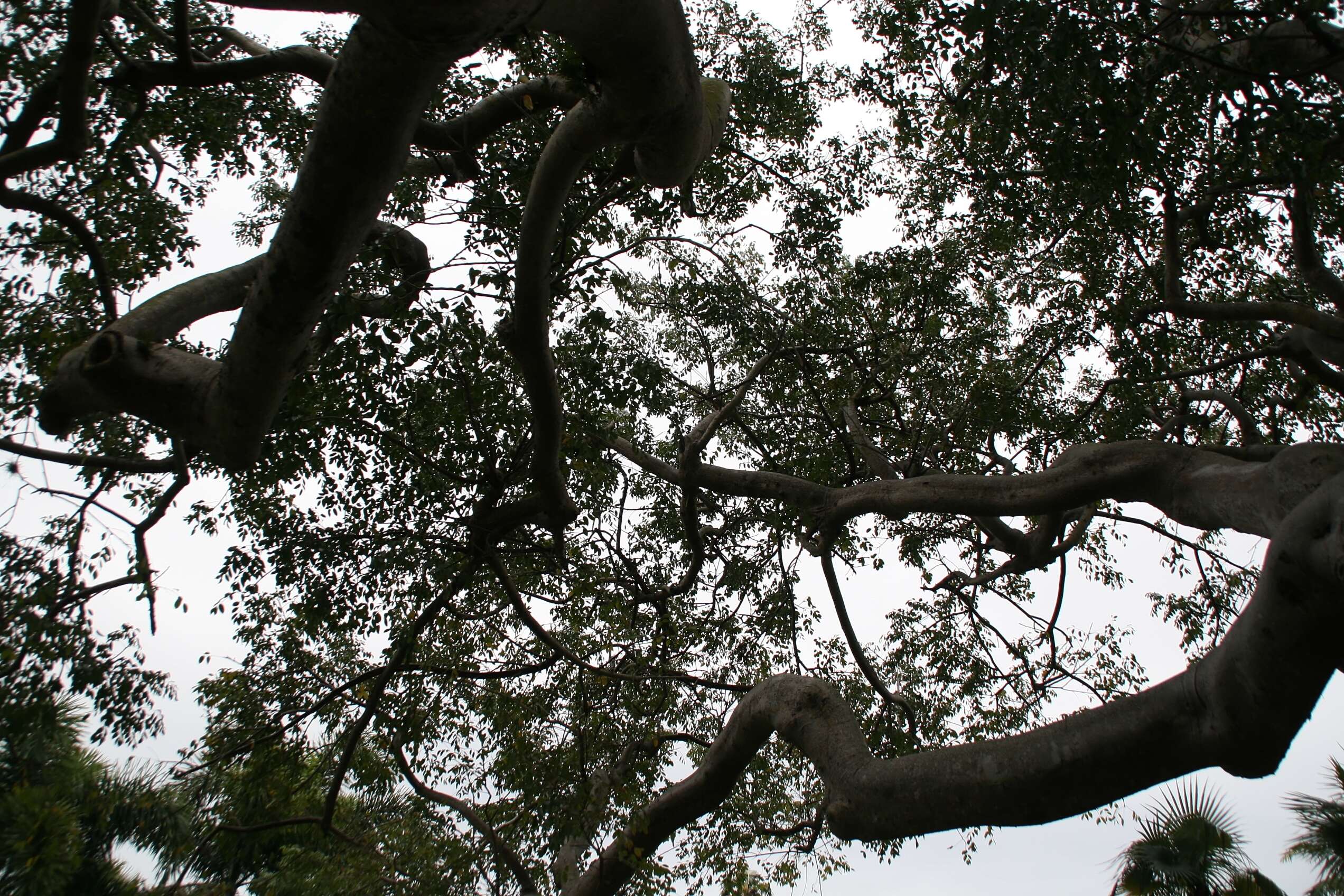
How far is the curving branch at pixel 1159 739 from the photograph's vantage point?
85.3 inches

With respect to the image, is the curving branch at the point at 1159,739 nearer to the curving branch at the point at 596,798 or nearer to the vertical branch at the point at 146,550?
the curving branch at the point at 596,798

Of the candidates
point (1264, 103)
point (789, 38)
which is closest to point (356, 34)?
point (1264, 103)

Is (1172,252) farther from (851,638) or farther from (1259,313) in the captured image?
(851,638)

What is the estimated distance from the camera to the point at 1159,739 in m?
2.41

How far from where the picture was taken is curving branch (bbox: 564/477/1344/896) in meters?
2.17

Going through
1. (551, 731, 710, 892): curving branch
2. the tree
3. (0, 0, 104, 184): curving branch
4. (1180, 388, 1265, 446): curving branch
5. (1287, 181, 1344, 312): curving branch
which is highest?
(1287, 181, 1344, 312): curving branch

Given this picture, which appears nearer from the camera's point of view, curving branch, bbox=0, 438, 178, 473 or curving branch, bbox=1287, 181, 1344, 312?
curving branch, bbox=0, 438, 178, 473

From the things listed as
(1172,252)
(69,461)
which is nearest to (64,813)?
(69,461)

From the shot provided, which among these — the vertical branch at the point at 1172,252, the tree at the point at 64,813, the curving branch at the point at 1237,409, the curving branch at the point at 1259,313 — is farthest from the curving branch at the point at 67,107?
the curving branch at the point at 1237,409

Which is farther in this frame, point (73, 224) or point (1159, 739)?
point (73, 224)

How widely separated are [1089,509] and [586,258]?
5732 millimetres

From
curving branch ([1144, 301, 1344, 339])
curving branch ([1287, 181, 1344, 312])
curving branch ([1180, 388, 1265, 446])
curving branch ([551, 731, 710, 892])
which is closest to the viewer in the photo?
curving branch ([551, 731, 710, 892])

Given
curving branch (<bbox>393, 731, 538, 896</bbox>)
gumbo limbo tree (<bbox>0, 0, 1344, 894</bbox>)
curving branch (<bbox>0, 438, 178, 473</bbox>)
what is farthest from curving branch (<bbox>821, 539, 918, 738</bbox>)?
curving branch (<bbox>0, 438, 178, 473</bbox>)

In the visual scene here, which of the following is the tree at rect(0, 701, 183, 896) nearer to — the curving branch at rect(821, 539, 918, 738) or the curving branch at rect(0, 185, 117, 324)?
the curving branch at rect(0, 185, 117, 324)
